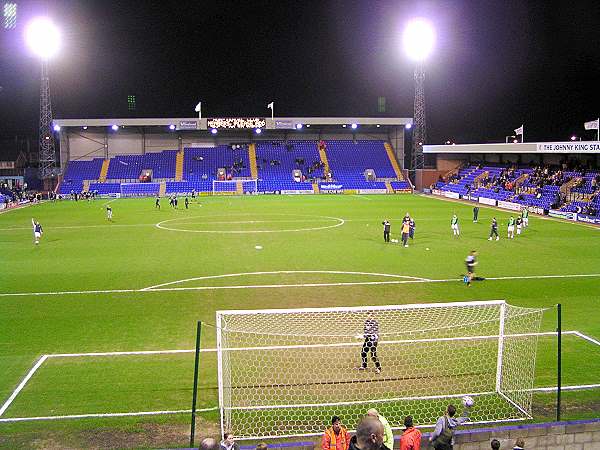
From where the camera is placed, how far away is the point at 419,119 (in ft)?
225

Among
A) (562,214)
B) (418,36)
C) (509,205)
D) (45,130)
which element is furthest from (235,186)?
(562,214)

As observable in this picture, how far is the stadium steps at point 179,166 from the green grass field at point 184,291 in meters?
32.2

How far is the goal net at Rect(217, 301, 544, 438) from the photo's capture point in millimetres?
9828

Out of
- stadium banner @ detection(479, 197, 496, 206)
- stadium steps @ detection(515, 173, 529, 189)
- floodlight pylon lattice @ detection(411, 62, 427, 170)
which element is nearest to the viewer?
stadium banner @ detection(479, 197, 496, 206)

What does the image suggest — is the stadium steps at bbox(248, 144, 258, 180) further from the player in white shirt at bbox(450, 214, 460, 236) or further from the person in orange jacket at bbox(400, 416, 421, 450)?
the person in orange jacket at bbox(400, 416, 421, 450)

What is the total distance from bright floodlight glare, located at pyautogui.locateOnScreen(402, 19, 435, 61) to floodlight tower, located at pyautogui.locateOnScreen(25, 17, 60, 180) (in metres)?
36.2

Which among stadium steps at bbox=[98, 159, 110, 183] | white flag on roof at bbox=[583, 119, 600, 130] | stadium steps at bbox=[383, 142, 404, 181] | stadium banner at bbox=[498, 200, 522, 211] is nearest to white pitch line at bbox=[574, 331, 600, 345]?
stadium banner at bbox=[498, 200, 522, 211]

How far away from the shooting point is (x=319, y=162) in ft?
254

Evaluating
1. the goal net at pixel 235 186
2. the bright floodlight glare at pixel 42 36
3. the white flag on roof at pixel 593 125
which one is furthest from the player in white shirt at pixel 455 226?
the bright floodlight glare at pixel 42 36

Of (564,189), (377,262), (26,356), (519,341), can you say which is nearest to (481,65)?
(564,189)

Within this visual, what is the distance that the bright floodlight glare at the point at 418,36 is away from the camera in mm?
57844

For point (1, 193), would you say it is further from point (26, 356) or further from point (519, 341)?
point (519, 341)

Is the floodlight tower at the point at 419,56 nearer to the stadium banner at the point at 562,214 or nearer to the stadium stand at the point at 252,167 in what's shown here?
the stadium stand at the point at 252,167

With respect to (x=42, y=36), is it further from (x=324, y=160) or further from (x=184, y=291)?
(x=184, y=291)
